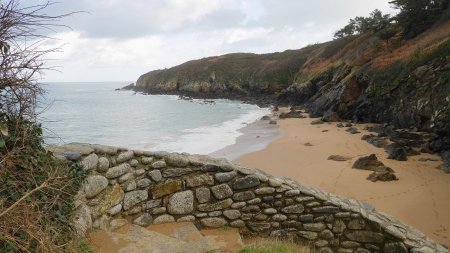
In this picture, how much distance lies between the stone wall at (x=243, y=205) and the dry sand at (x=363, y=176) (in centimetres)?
313

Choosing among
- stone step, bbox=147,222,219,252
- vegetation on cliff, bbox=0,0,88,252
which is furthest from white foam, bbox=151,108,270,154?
vegetation on cliff, bbox=0,0,88,252

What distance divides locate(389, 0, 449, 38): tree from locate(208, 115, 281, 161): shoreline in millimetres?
14660

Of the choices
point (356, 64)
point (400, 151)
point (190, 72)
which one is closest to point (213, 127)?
point (356, 64)

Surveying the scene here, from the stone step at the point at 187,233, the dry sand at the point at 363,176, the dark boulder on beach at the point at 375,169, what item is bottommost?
the dry sand at the point at 363,176

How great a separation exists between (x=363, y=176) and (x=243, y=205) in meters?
7.53

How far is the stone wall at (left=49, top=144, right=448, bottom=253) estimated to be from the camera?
18.5 ft

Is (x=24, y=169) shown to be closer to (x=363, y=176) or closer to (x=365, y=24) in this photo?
(x=363, y=176)

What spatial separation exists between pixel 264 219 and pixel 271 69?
176 feet

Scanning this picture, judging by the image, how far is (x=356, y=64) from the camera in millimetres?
30359

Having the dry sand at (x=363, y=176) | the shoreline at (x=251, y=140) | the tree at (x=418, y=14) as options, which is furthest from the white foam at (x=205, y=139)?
the tree at (x=418, y=14)

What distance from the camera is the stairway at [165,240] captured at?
15.7 feet

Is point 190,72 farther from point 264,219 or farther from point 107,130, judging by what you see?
point 264,219

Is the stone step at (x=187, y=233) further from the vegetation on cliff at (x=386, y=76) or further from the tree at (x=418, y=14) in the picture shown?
the tree at (x=418, y=14)

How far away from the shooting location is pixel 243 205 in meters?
5.92
